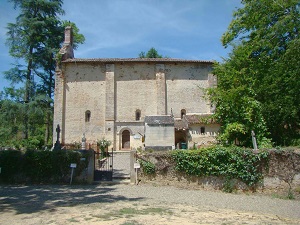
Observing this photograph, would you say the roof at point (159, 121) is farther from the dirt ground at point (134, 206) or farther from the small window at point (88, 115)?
the dirt ground at point (134, 206)

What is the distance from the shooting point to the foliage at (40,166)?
13055 millimetres

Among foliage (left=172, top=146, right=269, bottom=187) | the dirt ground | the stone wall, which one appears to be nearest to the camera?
the dirt ground

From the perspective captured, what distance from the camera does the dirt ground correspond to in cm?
686

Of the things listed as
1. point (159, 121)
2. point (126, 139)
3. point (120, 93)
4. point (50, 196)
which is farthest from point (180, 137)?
point (50, 196)

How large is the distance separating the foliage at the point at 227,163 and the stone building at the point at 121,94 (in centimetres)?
1646

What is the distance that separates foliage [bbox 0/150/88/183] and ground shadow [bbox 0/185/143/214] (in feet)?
2.59

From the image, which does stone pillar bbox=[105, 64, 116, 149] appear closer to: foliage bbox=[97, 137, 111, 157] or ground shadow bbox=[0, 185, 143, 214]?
foliage bbox=[97, 137, 111, 157]

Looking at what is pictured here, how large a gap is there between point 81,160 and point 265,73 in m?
13.5

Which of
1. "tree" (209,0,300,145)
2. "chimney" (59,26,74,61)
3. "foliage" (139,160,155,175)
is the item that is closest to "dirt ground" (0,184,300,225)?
"foliage" (139,160,155,175)

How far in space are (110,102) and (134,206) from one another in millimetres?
21453

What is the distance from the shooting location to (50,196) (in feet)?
32.6

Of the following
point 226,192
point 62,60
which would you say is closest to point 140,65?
point 62,60

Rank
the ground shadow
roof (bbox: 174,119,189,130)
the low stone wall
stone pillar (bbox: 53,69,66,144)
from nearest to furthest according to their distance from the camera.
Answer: the ground shadow, the low stone wall, roof (bbox: 174,119,189,130), stone pillar (bbox: 53,69,66,144)

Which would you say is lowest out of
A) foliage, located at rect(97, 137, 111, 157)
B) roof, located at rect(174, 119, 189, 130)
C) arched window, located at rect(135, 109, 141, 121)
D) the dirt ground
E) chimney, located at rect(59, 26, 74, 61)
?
the dirt ground
